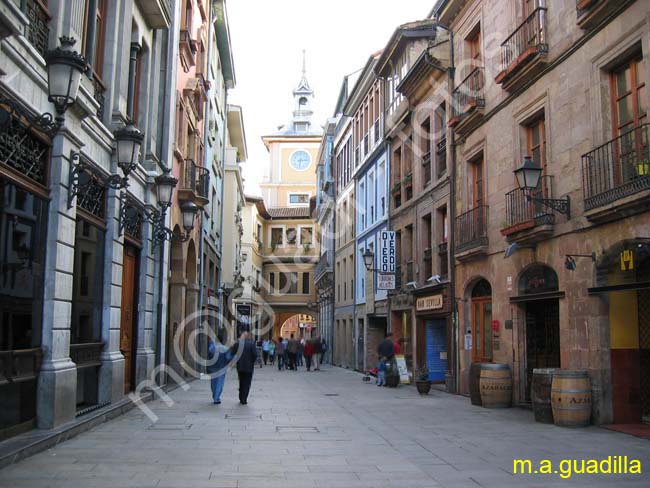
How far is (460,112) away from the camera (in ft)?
61.2

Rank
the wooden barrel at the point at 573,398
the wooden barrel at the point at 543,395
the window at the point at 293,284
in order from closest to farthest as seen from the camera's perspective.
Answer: the wooden barrel at the point at 573,398
the wooden barrel at the point at 543,395
the window at the point at 293,284

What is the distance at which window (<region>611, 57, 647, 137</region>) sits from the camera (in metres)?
11.2

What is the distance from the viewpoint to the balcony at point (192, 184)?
21.0 m

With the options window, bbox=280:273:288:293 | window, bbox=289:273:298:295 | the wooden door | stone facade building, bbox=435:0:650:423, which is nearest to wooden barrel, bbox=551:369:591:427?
stone facade building, bbox=435:0:650:423

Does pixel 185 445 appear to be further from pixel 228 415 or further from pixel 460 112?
pixel 460 112

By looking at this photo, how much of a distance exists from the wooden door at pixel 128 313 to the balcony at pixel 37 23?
6.15 meters

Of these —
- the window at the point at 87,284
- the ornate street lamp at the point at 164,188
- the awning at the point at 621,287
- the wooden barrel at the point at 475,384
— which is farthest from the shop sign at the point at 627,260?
the ornate street lamp at the point at 164,188

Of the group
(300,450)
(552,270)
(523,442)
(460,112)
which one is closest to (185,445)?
(300,450)

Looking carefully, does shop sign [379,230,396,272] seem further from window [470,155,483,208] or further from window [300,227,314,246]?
window [300,227,314,246]

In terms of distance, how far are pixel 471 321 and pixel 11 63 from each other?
519 inches

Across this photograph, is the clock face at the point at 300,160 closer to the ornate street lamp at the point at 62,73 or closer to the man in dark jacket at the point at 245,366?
the man in dark jacket at the point at 245,366

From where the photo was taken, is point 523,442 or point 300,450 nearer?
point 300,450

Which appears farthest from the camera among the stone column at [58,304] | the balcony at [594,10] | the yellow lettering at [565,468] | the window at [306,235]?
the window at [306,235]

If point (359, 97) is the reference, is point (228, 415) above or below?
below
